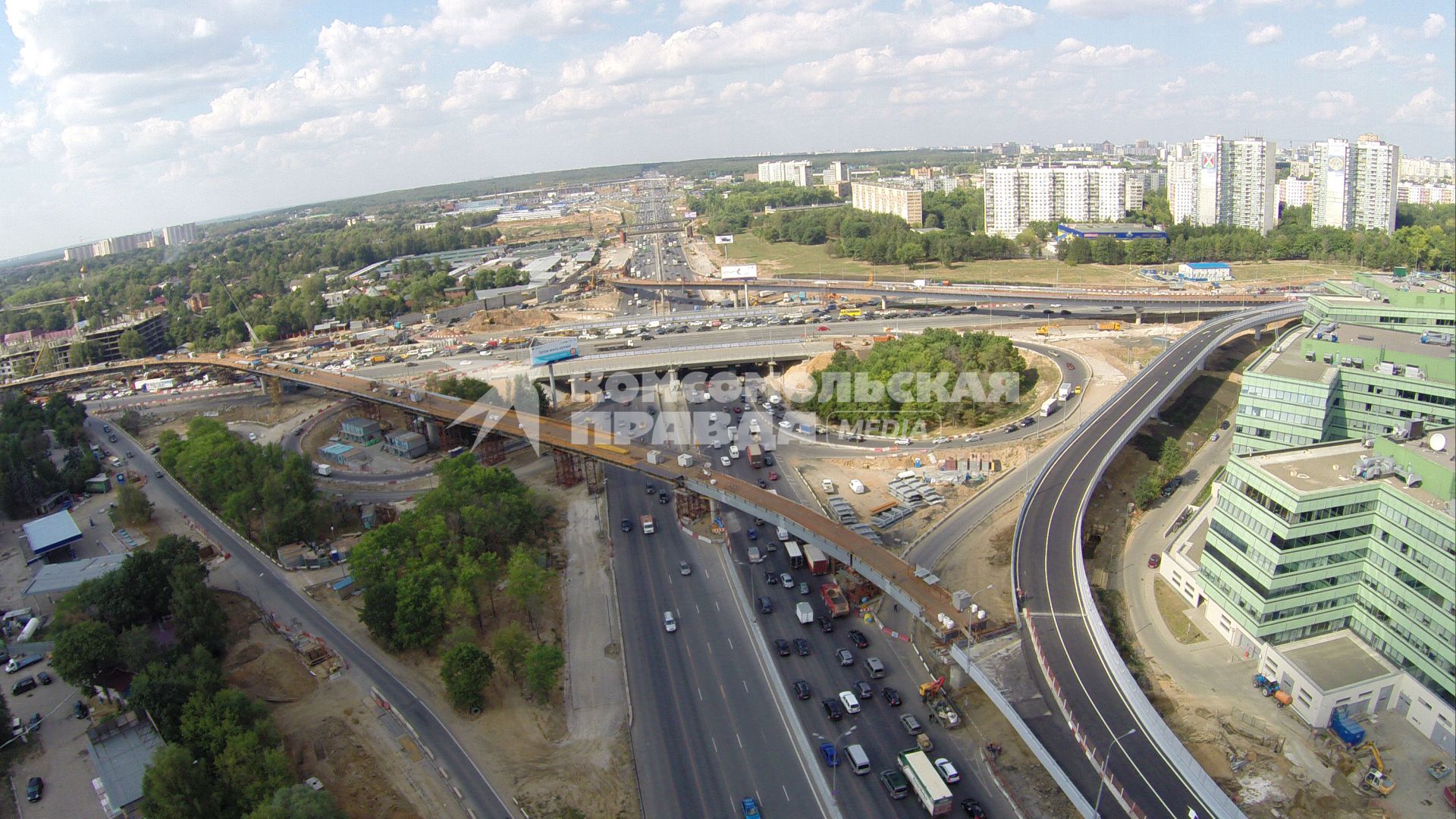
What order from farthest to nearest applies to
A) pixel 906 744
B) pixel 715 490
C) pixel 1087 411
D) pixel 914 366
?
pixel 914 366 < pixel 1087 411 < pixel 715 490 < pixel 906 744

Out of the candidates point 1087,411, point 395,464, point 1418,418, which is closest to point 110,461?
point 395,464

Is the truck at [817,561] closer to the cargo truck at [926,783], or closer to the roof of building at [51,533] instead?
the cargo truck at [926,783]

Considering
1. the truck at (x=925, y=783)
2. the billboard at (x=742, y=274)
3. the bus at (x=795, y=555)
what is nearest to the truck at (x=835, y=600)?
the bus at (x=795, y=555)

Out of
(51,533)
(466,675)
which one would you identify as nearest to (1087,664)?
(466,675)

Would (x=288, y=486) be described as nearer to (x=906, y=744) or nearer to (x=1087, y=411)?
(x=906, y=744)

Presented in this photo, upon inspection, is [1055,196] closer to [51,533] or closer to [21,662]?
[51,533]

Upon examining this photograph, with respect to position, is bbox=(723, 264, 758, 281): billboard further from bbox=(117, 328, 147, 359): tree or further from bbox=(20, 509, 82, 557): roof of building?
bbox=(117, 328, 147, 359): tree
